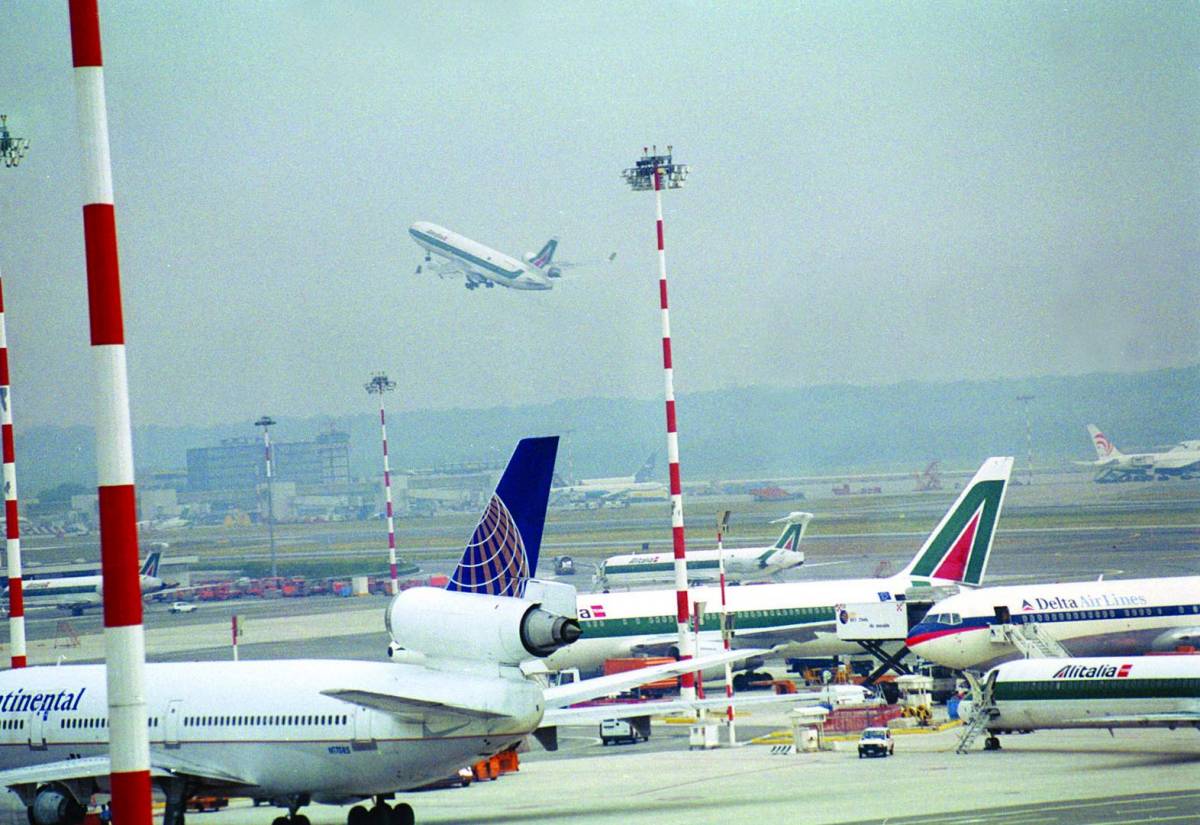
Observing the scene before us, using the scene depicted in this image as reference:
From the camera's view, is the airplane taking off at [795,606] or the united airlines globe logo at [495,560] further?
the airplane taking off at [795,606]

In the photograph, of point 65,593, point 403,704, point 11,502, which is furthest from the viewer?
point 65,593

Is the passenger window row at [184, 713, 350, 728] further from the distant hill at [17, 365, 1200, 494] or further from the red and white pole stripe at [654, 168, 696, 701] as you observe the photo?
the distant hill at [17, 365, 1200, 494]

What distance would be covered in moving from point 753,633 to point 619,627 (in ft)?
16.7

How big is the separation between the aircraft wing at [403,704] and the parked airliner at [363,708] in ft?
0.11

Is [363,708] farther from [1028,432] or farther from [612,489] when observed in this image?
[612,489]

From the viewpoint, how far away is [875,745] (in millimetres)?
41188

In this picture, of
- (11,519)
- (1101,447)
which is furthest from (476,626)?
(1101,447)

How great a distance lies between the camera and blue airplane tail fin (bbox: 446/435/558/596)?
2652 centimetres

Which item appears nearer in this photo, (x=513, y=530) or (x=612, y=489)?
(x=513, y=530)

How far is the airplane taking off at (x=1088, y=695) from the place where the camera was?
126 feet

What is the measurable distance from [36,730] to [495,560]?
12.2m

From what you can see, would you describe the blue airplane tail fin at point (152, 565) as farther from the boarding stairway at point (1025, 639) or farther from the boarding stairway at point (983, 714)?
the boarding stairway at point (983, 714)

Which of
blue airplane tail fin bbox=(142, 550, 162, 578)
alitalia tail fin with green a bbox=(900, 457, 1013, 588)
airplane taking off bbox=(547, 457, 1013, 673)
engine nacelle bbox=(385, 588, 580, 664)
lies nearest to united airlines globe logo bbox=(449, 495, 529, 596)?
engine nacelle bbox=(385, 588, 580, 664)

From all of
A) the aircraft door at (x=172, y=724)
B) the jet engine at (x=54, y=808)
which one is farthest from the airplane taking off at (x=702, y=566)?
the jet engine at (x=54, y=808)
